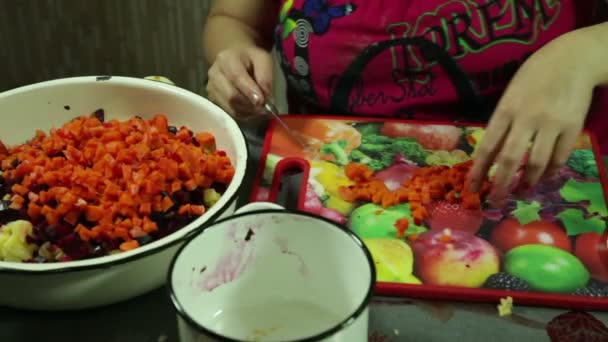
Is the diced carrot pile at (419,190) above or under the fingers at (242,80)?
under

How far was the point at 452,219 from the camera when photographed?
77cm

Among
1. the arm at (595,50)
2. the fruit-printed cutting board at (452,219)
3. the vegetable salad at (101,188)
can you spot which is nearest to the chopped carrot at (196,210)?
the vegetable salad at (101,188)

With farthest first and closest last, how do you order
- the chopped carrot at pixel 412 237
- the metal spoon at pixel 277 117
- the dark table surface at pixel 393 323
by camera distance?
the metal spoon at pixel 277 117
the chopped carrot at pixel 412 237
the dark table surface at pixel 393 323

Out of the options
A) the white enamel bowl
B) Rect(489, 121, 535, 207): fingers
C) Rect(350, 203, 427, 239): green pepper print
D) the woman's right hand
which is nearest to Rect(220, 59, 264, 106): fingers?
the woman's right hand

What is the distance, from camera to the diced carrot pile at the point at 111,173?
2.19 feet

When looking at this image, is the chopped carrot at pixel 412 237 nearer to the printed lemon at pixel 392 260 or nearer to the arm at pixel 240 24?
the printed lemon at pixel 392 260

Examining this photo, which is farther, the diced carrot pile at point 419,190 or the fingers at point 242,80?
the fingers at point 242,80

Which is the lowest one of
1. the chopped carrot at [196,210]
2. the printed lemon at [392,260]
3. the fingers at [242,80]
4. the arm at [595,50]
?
the printed lemon at [392,260]

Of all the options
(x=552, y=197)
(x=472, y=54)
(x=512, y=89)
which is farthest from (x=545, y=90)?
(x=472, y=54)

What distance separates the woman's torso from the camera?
0.99 m

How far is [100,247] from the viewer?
2.14ft

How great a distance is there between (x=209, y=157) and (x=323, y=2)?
40 centimetres

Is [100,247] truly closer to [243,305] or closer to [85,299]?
[85,299]

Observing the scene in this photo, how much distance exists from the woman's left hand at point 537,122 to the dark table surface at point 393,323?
0.18m
